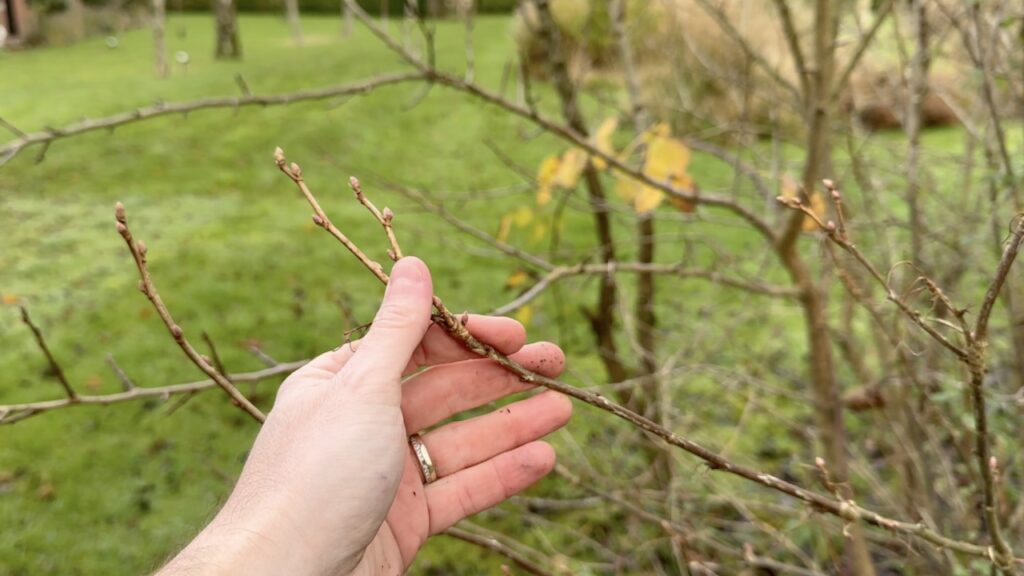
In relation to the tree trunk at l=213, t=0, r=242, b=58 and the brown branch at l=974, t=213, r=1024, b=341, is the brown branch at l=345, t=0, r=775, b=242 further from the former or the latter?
the tree trunk at l=213, t=0, r=242, b=58

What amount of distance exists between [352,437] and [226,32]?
1312 centimetres

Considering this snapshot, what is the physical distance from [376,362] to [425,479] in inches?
16.3

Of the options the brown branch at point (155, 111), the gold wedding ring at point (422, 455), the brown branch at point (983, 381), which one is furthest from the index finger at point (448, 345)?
the brown branch at point (983, 381)

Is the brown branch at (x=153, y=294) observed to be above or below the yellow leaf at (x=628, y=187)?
above

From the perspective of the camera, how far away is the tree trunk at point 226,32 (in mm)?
12719

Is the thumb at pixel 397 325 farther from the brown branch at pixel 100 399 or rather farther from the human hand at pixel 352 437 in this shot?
the brown branch at pixel 100 399

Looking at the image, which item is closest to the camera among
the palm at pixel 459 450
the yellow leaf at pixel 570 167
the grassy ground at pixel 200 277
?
the palm at pixel 459 450

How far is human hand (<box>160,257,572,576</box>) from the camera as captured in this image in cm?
123

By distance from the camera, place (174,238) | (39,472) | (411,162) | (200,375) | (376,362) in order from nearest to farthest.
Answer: (376,362) → (39,472) → (200,375) → (174,238) → (411,162)

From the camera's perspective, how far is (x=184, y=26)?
679 inches

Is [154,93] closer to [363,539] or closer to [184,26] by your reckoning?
[184,26]

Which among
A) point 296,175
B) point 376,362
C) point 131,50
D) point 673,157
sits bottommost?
point 131,50

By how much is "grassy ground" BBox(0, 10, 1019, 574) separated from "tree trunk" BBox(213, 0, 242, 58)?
5.14 feet

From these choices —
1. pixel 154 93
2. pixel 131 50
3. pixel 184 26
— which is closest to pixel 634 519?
pixel 154 93
